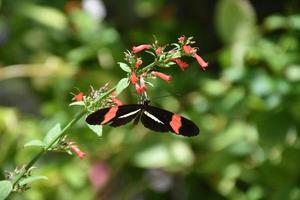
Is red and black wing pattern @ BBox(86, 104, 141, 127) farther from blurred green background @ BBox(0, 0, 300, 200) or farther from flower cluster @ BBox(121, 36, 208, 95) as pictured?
blurred green background @ BBox(0, 0, 300, 200)

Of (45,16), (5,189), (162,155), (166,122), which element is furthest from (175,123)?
(45,16)

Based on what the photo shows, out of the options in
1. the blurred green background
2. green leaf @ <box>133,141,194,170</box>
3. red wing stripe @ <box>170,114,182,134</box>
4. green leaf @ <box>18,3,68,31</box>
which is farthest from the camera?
green leaf @ <box>18,3,68,31</box>

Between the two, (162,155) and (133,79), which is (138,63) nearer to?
(133,79)

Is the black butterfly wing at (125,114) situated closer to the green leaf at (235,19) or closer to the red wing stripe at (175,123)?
the red wing stripe at (175,123)

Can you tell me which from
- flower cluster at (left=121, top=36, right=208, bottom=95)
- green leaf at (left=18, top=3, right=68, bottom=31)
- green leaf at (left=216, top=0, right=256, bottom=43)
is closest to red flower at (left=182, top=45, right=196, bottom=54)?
flower cluster at (left=121, top=36, right=208, bottom=95)

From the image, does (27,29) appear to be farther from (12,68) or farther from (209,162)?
(209,162)

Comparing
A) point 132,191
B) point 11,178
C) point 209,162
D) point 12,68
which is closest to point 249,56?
point 209,162

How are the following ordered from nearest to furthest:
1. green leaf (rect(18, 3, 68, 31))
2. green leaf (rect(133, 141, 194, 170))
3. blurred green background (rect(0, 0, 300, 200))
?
blurred green background (rect(0, 0, 300, 200))
green leaf (rect(133, 141, 194, 170))
green leaf (rect(18, 3, 68, 31))
